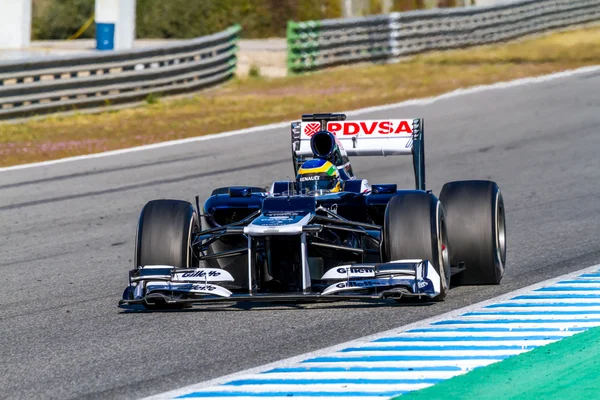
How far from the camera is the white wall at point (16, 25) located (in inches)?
1217

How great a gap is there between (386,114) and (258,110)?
293 centimetres

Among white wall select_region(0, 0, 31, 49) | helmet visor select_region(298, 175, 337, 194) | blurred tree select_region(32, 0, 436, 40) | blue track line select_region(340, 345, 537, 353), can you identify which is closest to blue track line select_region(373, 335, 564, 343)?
blue track line select_region(340, 345, 537, 353)

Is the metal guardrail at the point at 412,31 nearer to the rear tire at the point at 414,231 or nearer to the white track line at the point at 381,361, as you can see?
the rear tire at the point at 414,231

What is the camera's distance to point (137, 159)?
1731 centimetres

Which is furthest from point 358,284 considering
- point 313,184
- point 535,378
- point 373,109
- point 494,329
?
point 373,109

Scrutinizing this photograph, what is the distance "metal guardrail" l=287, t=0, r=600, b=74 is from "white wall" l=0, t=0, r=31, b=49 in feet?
23.5

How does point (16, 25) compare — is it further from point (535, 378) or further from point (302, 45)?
point (535, 378)

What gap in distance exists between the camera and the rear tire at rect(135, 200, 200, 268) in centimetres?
816

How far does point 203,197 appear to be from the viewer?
1405cm

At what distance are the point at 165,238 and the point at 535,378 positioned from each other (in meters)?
3.14

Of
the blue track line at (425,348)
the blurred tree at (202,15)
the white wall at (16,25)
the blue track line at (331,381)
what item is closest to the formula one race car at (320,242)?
the blue track line at (425,348)

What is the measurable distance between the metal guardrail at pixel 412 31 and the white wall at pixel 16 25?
717cm

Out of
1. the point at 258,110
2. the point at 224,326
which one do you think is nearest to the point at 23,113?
the point at 258,110

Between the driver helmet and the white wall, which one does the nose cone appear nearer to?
the driver helmet
